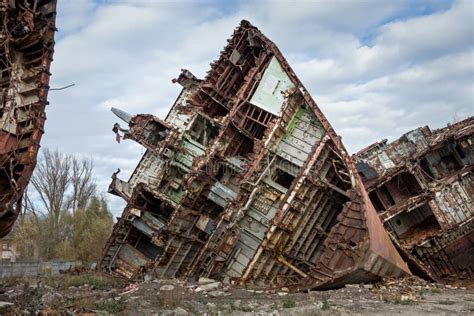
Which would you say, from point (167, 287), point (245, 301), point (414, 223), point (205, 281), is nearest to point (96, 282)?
point (167, 287)

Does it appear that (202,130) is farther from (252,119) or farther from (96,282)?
(96,282)

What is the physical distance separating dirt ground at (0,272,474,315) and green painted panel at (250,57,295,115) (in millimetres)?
5084

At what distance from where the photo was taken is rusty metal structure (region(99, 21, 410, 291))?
35.6 ft

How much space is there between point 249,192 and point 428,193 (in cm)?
530

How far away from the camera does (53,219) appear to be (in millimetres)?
35812

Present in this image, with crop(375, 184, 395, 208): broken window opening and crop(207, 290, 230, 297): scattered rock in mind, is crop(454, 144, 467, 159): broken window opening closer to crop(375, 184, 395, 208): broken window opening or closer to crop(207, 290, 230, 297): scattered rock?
crop(375, 184, 395, 208): broken window opening

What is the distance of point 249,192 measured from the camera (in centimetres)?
1202

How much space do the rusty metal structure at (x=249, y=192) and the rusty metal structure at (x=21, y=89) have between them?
525cm

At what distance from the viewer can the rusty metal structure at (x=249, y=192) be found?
10.9 m

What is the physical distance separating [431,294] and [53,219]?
104 feet

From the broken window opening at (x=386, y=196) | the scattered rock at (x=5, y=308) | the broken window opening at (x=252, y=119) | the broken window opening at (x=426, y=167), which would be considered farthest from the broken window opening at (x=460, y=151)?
the scattered rock at (x=5, y=308)

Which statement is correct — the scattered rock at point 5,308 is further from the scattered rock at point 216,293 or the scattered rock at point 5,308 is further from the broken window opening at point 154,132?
the broken window opening at point 154,132

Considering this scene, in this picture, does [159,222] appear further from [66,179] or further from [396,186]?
[66,179]

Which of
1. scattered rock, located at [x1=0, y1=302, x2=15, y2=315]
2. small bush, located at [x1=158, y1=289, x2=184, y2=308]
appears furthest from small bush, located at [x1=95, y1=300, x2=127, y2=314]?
scattered rock, located at [x1=0, y1=302, x2=15, y2=315]
